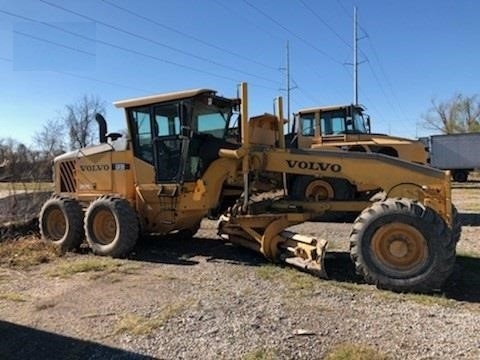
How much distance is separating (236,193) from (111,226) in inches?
91.2

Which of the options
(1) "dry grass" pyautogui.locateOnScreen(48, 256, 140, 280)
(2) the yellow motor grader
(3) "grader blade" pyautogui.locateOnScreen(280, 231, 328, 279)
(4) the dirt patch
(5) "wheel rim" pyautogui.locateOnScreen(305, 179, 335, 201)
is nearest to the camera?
(2) the yellow motor grader

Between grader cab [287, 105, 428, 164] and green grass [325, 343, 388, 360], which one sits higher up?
grader cab [287, 105, 428, 164]

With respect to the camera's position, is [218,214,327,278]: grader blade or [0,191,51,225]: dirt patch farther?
[0,191,51,225]: dirt patch

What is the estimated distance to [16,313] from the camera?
19.1 ft

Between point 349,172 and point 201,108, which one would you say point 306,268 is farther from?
point 201,108

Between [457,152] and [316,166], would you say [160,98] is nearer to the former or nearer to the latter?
[316,166]

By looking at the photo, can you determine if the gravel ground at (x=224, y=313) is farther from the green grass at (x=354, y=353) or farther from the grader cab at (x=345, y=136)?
the grader cab at (x=345, y=136)

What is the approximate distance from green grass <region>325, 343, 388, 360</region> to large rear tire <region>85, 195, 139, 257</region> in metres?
5.02

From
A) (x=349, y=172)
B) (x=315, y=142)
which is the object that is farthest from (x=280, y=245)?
(x=315, y=142)

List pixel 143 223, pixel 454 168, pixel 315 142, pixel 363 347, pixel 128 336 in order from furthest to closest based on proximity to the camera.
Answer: pixel 454 168
pixel 315 142
pixel 143 223
pixel 128 336
pixel 363 347

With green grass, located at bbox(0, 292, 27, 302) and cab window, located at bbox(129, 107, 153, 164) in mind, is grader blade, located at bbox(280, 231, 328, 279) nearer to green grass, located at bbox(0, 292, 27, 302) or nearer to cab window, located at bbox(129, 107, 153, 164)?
cab window, located at bbox(129, 107, 153, 164)

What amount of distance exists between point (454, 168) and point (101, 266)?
27.3 meters

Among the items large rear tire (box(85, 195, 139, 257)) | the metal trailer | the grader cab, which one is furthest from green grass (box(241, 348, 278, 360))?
the metal trailer

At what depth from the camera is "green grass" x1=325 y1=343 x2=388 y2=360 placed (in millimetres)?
4214
